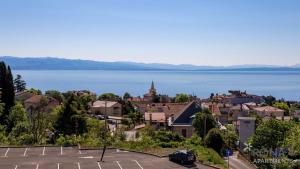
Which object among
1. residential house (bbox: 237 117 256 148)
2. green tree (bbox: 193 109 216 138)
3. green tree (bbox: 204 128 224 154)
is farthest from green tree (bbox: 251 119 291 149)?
residential house (bbox: 237 117 256 148)

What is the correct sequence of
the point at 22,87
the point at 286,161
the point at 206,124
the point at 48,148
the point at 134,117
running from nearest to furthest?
the point at 286,161
the point at 48,148
the point at 206,124
the point at 134,117
the point at 22,87

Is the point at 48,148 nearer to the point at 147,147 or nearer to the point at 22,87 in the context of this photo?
the point at 147,147

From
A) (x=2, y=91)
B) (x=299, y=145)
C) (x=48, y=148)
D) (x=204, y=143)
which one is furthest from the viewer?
(x=2, y=91)

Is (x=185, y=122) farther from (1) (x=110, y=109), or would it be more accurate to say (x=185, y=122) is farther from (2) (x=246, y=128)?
(1) (x=110, y=109)

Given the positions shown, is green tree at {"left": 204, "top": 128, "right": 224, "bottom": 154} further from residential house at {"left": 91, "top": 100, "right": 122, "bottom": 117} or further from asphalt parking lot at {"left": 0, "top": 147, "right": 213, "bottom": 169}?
residential house at {"left": 91, "top": 100, "right": 122, "bottom": 117}

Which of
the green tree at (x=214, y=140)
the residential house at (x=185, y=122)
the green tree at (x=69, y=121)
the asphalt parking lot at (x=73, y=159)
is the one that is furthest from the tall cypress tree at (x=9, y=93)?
the green tree at (x=214, y=140)

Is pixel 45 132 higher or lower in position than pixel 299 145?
lower

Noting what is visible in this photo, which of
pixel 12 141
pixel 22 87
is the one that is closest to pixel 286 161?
pixel 12 141

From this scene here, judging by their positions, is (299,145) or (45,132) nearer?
(299,145)
